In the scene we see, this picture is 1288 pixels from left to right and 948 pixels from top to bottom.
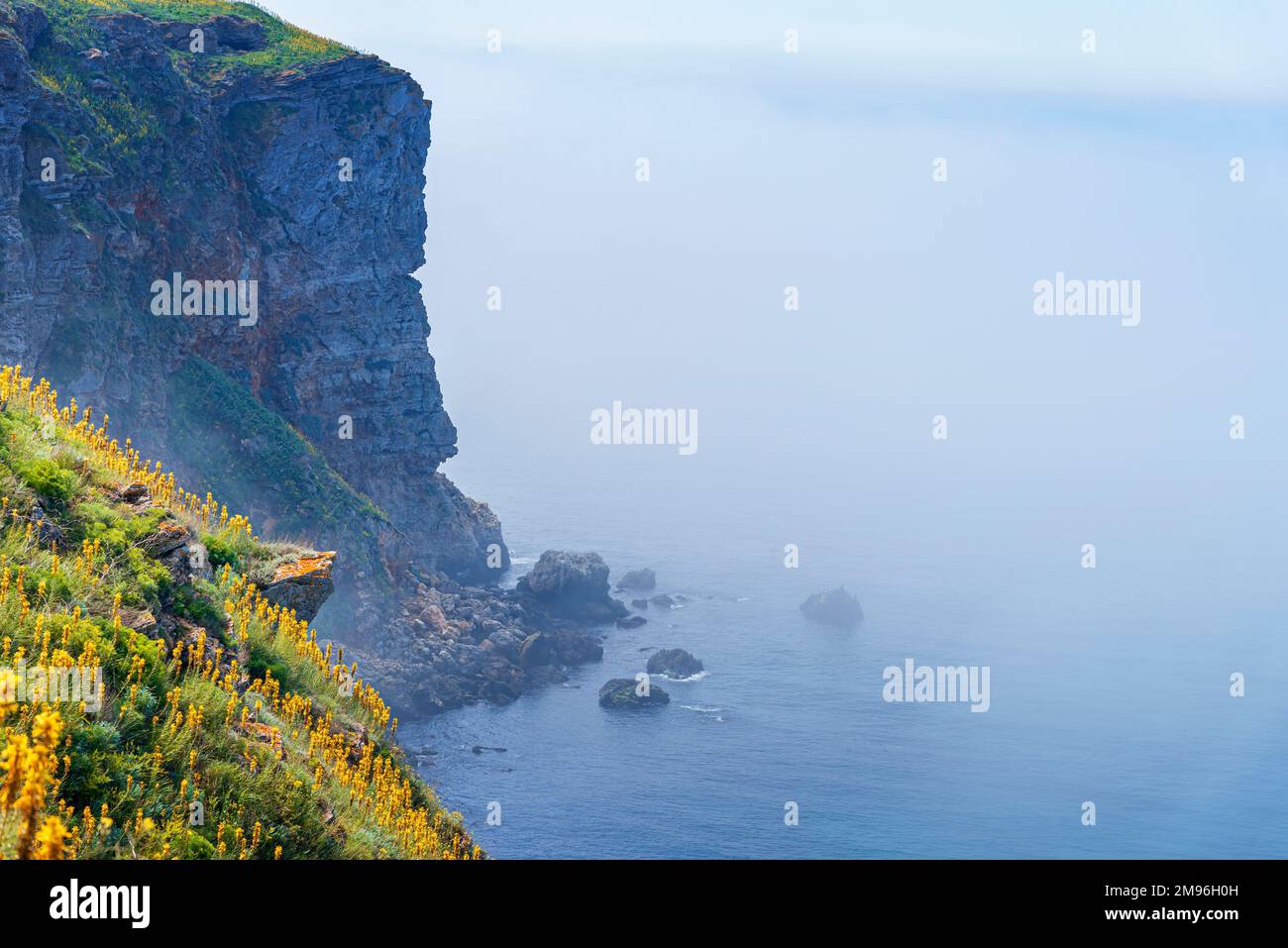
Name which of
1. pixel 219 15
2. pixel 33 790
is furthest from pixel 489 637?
pixel 33 790

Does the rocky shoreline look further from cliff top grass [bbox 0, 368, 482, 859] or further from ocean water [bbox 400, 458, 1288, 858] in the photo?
cliff top grass [bbox 0, 368, 482, 859]

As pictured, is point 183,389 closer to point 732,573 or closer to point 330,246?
point 330,246

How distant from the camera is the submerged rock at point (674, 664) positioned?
4377 inches

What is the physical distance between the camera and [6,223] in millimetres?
66875

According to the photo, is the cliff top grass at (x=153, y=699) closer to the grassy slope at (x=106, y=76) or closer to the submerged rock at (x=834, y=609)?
the grassy slope at (x=106, y=76)

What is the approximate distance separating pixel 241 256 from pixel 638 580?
67.8 m

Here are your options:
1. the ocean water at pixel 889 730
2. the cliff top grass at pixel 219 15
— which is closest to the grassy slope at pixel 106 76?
the cliff top grass at pixel 219 15

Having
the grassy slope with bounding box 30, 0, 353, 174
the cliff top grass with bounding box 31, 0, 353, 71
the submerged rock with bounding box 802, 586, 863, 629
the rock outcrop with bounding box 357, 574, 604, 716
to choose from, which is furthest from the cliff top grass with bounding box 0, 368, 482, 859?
the submerged rock with bounding box 802, 586, 863, 629

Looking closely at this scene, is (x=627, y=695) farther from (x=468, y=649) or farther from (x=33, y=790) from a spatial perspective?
(x=33, y=790)

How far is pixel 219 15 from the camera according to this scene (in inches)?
3772

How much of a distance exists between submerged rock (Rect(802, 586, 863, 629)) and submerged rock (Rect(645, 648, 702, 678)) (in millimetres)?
26028
